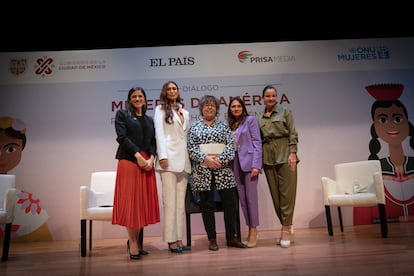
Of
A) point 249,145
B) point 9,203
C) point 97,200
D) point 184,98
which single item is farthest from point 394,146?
point 9,203

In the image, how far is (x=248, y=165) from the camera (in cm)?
298

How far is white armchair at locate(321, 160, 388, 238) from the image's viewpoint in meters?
3.26

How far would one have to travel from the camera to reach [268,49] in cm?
457

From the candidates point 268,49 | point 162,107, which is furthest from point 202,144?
point 268,49

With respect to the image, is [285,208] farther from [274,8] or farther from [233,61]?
[274,8]

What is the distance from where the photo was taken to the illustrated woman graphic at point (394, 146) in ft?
14.1

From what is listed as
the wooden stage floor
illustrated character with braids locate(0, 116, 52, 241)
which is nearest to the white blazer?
the wooden stage floor

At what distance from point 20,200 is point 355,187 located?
13.1 ft

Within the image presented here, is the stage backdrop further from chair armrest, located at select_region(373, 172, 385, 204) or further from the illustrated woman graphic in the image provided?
chair armrest, located at select_region(373, 172, 385, 204)

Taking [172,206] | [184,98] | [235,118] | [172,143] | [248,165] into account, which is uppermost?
[184,98]

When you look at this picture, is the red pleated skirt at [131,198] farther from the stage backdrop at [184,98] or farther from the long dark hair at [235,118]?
the stage backdrop at [184,98]

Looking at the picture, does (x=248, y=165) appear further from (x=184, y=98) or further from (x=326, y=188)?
(x=184, y=98)

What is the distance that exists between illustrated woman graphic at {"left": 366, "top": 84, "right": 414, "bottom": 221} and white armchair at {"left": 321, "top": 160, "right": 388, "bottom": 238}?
A: 80cm

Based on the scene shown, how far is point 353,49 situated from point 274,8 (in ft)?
4.05
